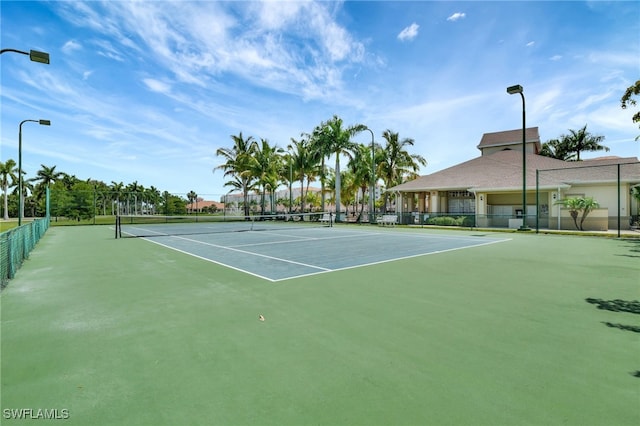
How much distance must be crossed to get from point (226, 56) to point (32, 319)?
15.9 meters

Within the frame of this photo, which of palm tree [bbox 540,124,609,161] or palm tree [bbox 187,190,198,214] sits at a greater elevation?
palm tree [bbox 540,124,609,161]

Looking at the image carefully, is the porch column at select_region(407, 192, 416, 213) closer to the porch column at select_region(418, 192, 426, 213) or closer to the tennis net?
the porch column at select_region(418, 192, 426, 213)

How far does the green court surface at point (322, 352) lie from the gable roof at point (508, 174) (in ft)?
75.8

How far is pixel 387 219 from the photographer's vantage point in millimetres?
28844

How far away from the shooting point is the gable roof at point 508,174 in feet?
83.6

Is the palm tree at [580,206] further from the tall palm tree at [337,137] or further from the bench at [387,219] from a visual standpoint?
the tall palm tree at [337,137]

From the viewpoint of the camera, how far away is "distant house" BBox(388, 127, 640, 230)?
943 inches

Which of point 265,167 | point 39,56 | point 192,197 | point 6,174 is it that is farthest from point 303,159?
point 6,174

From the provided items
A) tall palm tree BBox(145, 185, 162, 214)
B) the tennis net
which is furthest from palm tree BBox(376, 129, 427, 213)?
tall palm tree BBox(145, 185, 162, 214)

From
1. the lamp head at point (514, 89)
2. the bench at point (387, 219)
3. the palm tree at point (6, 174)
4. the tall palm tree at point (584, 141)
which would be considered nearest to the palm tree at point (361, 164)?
the bench at point (387, 219)

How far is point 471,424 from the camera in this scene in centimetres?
233

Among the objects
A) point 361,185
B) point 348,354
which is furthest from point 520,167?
point 348,354

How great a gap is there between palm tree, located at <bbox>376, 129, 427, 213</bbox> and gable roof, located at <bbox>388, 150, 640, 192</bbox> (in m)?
3.11

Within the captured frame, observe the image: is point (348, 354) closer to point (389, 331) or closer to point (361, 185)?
point (389, 331)
